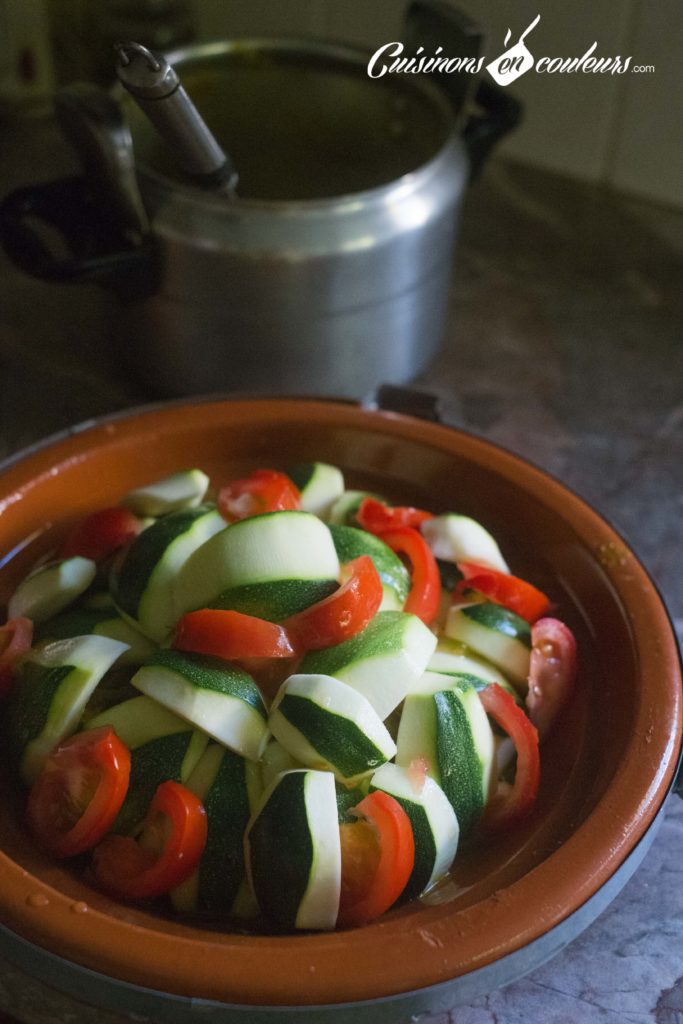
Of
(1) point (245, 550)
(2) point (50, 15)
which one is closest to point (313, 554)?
(1) point (245, 550)

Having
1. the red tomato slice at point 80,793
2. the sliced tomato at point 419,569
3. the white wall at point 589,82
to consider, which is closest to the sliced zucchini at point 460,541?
the sliced tomato at point 419,569

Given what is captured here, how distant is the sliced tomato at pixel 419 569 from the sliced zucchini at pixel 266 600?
0.12 metres

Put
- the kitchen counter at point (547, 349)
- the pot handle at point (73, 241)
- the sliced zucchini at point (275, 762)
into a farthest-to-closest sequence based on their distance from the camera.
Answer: the kitchen counter at point (547, 349) < the pot handle at point (73, 241) < the sliced zucchini at point (275, 762)

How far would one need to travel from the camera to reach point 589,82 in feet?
5.03

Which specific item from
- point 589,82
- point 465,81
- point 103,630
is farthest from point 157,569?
point 589,82

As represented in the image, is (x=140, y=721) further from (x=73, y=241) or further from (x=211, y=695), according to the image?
(x=73, y=241)

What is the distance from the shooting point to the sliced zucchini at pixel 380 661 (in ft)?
2.48

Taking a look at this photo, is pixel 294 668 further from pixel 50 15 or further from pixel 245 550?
pixel 50 15

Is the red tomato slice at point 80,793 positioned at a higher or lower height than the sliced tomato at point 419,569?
higher

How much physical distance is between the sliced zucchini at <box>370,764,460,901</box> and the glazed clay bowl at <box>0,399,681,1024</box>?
2 centimetres

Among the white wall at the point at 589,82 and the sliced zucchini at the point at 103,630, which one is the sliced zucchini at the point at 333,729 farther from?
the white wall at the point at 589,82

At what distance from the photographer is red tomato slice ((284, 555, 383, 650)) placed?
776 mm

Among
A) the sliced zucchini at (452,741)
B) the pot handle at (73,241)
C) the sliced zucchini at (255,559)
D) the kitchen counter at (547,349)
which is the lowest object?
the kitchen counter at (547,349)

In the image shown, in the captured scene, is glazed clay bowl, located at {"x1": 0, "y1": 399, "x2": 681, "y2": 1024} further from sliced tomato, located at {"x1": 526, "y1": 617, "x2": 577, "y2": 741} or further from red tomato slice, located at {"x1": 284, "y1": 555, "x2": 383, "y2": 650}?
red tomato slice, located at {"x1": 284, "y1": 555, "x2": 383, "y2": 650}
